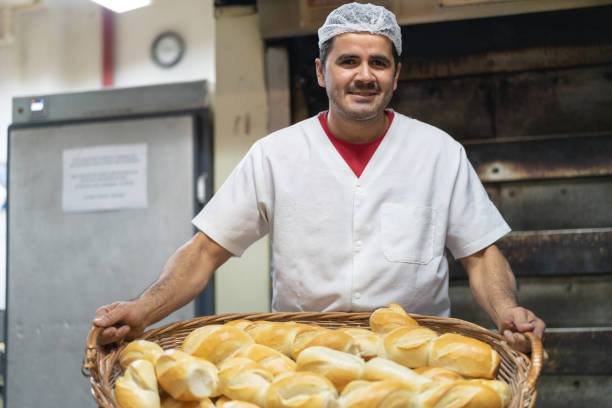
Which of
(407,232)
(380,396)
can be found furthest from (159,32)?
(380,396)

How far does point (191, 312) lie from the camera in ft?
8.11

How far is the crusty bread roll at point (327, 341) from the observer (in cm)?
93

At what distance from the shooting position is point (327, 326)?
1.21 meters

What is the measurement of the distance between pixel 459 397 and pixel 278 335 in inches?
14.4

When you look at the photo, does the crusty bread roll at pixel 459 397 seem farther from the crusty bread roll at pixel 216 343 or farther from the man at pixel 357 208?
the man at pixel 357 208

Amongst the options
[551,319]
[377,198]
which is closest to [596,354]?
[551,319]

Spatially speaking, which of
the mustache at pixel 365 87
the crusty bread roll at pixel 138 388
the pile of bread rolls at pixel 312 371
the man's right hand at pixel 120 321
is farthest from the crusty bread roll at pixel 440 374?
the mustache at pixel 365 87

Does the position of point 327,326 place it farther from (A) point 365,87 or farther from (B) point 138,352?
(A) point 365,87

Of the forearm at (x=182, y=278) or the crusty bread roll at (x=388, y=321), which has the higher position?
the forearm at (x=182, y=278)

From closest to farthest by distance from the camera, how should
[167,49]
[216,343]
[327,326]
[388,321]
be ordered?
[216,343], [388,321], [327,326], [167,49]

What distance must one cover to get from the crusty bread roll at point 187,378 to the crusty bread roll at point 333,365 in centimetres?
14

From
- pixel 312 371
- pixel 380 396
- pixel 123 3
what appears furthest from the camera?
pixel 123 3

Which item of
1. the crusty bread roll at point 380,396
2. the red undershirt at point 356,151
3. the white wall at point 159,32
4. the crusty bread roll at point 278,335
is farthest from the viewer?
the white wall at point 159,32

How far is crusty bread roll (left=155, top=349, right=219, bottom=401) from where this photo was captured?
2.73ft
